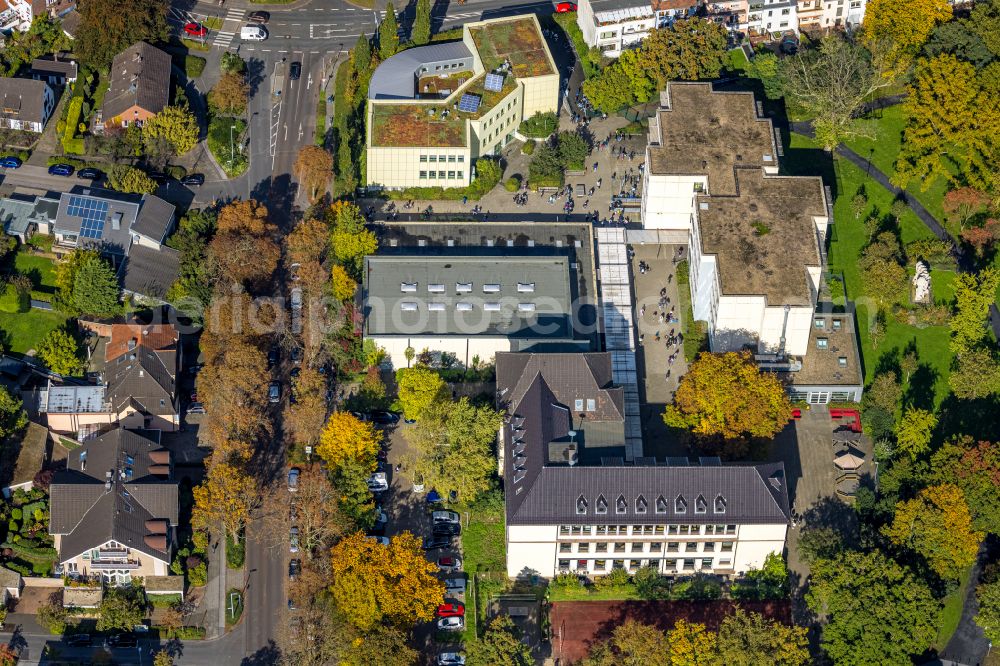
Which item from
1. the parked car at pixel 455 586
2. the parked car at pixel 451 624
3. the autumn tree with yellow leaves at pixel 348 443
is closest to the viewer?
the parked car at pixel 451 624

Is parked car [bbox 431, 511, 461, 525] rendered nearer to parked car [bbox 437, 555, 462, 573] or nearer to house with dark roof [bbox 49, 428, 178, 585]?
parked car [bbox 437, 555, 462, 573]

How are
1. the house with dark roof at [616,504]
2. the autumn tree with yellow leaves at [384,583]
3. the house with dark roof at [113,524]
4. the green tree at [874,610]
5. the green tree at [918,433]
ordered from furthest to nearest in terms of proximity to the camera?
the green tree at [918,433]
the house with dark roof at [113,524]
the house with dark roof at [616,504]
the autumn tree with yellow leaves at [384,583]
the green tree at [874,610]

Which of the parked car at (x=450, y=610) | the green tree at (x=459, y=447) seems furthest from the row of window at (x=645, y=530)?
the parked car at (x=450, y=610)

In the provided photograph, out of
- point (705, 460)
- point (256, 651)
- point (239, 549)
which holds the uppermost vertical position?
point (705, 460)

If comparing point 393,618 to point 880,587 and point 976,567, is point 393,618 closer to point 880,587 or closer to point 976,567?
point 880,587

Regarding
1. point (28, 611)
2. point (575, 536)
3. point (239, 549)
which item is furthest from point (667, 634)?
point (28, 611)

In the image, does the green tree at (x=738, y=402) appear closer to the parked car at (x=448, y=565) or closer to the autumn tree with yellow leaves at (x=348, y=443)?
the parked car at (x=448, y=565)

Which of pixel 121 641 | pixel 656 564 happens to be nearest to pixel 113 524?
pixel 121 641

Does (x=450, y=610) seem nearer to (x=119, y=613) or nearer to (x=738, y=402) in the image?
(x=119, y=613)
